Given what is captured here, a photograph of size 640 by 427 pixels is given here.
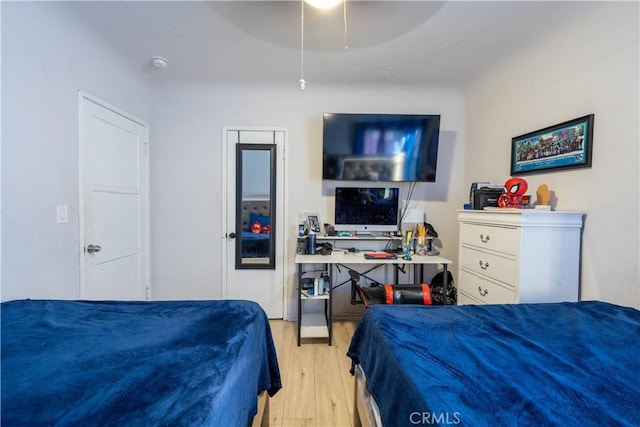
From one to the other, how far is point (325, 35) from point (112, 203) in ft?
7.50

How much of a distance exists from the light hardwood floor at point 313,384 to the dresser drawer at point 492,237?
1.43m

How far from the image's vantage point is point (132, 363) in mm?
798

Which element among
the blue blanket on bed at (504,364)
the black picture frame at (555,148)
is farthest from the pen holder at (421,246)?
the blue blanket on bed at (504,364)

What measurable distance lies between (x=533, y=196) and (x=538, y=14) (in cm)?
127

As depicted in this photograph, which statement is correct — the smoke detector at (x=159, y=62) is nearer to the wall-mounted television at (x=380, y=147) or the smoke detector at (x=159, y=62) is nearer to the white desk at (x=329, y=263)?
the wall-mounted television at (x=380, y=147)

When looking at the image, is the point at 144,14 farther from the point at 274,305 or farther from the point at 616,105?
the point at 616,105

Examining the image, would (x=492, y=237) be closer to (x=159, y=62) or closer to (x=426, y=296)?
(x=426, y=296)

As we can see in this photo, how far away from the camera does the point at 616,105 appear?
148 centimetres

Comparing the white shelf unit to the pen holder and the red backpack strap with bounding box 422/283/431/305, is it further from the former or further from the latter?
the pen holder

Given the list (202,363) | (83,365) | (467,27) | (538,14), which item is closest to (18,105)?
(83,365)

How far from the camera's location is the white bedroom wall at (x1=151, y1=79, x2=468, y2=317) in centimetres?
280

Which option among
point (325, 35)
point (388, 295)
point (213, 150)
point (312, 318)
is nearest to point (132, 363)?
point (388, 295)

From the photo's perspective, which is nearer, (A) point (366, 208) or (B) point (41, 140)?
(B) point (41, 140)

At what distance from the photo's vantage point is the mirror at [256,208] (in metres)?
2.86
